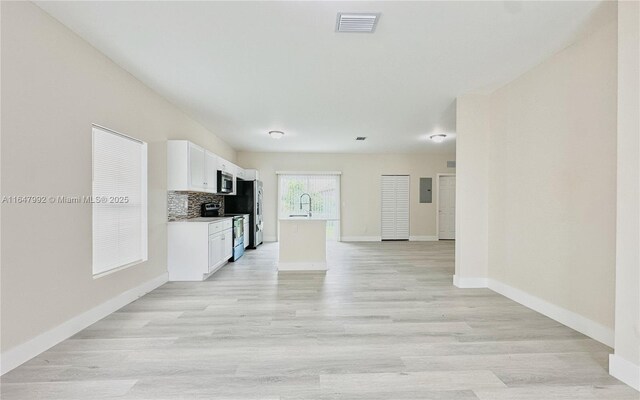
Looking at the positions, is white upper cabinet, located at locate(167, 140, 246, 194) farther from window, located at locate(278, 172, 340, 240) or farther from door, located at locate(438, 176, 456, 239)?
door, located at locate(438, 176, 456, 239)

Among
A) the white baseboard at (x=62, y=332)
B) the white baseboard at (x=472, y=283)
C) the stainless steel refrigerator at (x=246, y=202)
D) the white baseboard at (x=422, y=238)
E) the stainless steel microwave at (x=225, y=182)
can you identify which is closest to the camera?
the white baseboard at (x=62, y=332)

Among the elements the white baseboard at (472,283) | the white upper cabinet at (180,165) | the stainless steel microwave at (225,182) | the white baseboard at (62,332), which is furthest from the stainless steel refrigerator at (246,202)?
the white baseboard at (472,283)

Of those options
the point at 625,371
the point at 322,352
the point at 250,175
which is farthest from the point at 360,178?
the point at 625,371

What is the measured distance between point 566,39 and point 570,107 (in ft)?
1.97

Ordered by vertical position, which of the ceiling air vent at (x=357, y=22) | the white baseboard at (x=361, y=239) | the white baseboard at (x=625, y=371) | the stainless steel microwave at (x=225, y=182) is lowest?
the white baseboard at (x=361, y=239)

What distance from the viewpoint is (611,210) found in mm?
2490

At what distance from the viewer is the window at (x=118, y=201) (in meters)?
3.12

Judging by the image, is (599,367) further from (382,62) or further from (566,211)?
(382,62)

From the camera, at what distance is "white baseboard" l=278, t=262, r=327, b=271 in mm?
5223

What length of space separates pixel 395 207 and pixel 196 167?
6117 mm

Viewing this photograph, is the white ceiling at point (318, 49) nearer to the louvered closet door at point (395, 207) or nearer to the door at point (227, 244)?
the door at point (227, 244)

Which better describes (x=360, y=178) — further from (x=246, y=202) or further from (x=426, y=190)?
(x=246, y=202)

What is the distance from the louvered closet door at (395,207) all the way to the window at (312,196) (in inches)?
55.2

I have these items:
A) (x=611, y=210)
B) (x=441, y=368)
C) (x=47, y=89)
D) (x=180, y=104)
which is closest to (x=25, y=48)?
(x=47, y=89)
